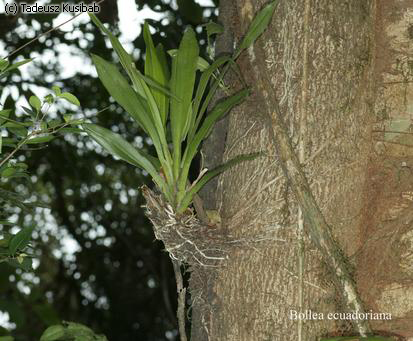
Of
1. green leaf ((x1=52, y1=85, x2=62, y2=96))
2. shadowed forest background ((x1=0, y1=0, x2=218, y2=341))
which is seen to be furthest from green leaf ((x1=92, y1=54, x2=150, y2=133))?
shadowed forest background ((x1=0, y1=0, x2=218, y2=341))

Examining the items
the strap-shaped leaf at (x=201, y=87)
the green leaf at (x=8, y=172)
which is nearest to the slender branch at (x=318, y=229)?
the strap-shaped leaf at (x=201, y=87)

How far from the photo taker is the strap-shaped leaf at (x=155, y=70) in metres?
1.25

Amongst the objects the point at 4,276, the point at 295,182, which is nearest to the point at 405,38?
the point at 295,182

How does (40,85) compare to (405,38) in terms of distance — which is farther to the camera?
(40,85)

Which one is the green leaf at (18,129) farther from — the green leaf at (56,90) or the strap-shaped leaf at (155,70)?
the strap-shaped leaf at (155,70)

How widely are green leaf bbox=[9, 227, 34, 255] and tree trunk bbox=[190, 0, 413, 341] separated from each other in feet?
1.12

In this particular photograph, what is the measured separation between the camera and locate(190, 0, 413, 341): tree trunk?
118 centimetres

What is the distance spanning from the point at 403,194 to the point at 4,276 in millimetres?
1379

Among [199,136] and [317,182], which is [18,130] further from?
[317,182]

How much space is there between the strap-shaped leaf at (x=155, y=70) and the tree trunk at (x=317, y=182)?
15cm

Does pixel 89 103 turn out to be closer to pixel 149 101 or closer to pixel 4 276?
pixel 4 276

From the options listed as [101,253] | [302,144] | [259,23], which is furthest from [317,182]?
[101,253]

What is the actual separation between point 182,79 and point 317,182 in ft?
1.01

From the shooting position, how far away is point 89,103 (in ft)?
11.5
